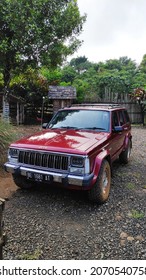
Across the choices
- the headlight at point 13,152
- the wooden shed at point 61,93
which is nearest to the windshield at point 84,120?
the headlight at point 13,152

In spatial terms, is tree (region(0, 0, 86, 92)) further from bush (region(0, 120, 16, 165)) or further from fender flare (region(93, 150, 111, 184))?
fender flare (region(93, 150, 111, 184))

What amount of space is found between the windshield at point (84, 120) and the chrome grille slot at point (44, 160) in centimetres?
135

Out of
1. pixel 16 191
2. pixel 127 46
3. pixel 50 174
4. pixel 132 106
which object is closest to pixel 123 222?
pixel 50 174

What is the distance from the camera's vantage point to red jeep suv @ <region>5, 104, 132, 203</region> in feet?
11.8

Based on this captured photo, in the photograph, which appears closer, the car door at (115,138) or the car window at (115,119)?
the car door at (115,138)

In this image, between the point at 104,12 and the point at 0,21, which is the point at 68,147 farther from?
the point at 0,21


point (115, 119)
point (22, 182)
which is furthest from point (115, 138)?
point (22, 182)

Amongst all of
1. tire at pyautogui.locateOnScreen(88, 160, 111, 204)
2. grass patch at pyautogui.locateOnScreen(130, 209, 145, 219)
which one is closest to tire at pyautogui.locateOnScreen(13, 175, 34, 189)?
tire at pyautogui.locateOnScreen(88, 160, 111, 204)

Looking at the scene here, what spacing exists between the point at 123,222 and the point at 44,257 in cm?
142

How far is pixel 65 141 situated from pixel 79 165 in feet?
2.06

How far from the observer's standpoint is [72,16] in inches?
358

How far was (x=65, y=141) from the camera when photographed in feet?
13.3

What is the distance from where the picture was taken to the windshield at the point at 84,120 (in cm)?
491

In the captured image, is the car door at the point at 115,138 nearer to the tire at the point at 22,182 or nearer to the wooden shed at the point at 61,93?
the tire at the point at 22,182
